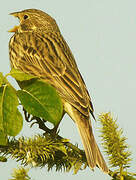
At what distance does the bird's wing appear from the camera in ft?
12.2

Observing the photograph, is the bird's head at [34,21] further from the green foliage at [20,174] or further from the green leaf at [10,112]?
the green foliage at [20,174]

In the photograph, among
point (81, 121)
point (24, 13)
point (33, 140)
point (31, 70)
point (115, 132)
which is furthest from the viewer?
point (24, 13)

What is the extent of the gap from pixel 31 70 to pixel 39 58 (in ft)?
0.85

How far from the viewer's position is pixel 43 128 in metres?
2.85

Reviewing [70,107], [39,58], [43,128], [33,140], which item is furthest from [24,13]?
→ [33,140]

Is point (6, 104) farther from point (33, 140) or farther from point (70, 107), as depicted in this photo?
point (70, 107)

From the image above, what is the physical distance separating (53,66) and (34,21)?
181cm

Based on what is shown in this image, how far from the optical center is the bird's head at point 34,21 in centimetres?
535

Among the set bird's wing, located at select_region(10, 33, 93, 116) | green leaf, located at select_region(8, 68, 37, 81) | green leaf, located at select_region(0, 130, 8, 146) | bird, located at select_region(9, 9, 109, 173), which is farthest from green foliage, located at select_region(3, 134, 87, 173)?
bird's wing, located at select_region(10, 33, 93, 116)

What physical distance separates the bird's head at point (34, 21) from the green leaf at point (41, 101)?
3490 mm

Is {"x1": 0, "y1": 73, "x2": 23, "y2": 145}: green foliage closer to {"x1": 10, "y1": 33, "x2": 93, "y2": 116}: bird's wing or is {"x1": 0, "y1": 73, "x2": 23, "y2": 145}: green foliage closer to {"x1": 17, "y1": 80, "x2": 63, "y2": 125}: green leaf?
{"x1": 17, "y1": 80, "x2": 63, "y2": 125}: green leaf

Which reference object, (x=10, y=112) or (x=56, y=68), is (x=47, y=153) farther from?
(x=56, y=68)

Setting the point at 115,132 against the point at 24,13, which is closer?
the point at 115,132

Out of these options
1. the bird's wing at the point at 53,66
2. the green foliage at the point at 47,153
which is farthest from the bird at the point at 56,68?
the green foliage at the point at 47,153
